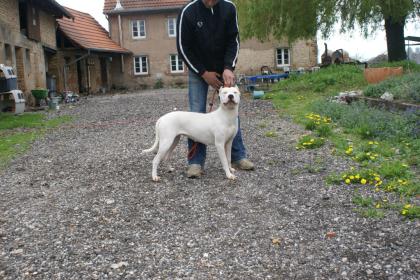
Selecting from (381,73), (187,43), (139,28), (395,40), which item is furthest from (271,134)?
(139,28)

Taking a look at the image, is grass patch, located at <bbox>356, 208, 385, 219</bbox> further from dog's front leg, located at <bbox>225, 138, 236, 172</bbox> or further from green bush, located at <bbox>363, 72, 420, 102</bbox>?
green bush, located at <bbox>363, 72, 420, 102</bbox>

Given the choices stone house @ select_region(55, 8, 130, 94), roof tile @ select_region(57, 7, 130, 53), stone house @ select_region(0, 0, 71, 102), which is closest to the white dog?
stone house @ select_region(0, 0, 71, 102)

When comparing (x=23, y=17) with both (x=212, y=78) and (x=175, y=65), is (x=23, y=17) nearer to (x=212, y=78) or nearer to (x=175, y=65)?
(x=175, y=65)

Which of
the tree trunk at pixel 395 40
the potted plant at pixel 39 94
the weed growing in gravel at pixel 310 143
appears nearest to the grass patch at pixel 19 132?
the potted plant at pixel 39 94

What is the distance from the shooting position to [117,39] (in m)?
36.1

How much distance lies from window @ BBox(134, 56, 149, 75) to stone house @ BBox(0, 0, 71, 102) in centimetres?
1023

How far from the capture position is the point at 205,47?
19.2 feet

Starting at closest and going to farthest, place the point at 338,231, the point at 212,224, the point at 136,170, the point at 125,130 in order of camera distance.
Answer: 1. the point at 338,231
2. the point at 212,224
3. the point at 136,170
4. the point at 125,130

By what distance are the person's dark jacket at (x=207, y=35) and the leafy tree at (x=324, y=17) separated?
1010 centimetres

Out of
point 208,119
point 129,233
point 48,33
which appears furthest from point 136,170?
point 48,33

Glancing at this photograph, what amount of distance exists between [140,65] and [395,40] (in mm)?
21620

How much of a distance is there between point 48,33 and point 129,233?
23.3 m

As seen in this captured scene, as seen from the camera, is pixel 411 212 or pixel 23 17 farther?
pixel 23 17

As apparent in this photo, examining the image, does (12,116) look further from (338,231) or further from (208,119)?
(338,231)
